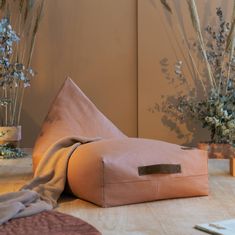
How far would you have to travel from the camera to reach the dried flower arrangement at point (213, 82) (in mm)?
2754

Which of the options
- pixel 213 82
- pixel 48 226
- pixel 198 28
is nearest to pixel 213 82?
pixel 213 82

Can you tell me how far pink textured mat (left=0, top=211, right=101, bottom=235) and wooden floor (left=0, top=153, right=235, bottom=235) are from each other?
0.07 m

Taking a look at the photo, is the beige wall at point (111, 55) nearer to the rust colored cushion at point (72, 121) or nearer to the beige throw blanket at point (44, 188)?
the rust colored cushion at point (72, 121)

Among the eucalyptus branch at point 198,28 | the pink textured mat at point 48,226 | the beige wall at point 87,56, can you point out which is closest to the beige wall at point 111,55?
the beige wall at point 87,56

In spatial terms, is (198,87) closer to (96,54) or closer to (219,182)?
(96,54)

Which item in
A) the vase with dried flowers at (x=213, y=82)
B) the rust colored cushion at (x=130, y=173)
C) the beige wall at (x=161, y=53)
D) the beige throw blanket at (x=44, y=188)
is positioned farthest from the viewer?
the beige wall at (x=161, y=53)

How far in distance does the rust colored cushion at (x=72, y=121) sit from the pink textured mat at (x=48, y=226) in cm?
77

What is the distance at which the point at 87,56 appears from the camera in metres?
3.22

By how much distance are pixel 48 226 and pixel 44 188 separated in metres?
0.40

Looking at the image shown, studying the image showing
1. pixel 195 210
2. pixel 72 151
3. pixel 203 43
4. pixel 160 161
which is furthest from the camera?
Answer: pixel 203 43

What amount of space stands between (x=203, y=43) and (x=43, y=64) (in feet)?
3.43

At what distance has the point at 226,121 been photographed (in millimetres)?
2736

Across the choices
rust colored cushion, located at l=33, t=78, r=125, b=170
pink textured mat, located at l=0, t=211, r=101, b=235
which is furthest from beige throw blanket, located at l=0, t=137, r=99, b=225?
rust colored cushion, located at l=33, t=78, r=125, b=170

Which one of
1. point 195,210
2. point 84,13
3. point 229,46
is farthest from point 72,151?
point 84,13
